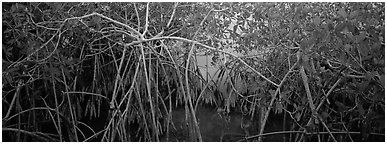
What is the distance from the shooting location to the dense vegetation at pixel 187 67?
1.41m

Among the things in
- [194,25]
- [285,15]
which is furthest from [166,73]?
[285,15]

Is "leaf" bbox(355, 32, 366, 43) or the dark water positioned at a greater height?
"leaf" bbox(355, 32, 366, 43)

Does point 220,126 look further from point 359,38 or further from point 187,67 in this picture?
point 359,38

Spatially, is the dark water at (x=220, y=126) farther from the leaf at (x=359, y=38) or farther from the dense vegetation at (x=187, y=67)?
the leaf at (x=359, y=38)

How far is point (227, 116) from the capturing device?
2.14 m

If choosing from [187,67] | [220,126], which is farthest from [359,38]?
[220,126]

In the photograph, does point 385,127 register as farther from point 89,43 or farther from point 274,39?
point 89,43

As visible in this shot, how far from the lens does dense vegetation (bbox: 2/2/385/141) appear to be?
1.41 meters

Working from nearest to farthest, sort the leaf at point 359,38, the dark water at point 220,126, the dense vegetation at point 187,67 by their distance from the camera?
the leaf at point 359,38, the dense vegetation at point 187,67, the dark water at point 220,126

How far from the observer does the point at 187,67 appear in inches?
67.9

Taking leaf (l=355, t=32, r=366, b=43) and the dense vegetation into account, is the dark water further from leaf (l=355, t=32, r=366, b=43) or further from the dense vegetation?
leaf (l=355, t=32, r=366, b=43)

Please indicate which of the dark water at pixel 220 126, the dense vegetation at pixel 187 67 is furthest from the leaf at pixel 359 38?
the dark water at pixel 220 126

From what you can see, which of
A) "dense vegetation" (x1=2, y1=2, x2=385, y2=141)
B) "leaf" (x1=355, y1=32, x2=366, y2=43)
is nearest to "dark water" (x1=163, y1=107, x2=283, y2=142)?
"dense vegetation" (x1=2, y1=2, x2=385, y2=141)

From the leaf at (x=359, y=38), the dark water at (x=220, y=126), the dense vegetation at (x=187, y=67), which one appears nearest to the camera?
the leaf at (x=359, y=38)
